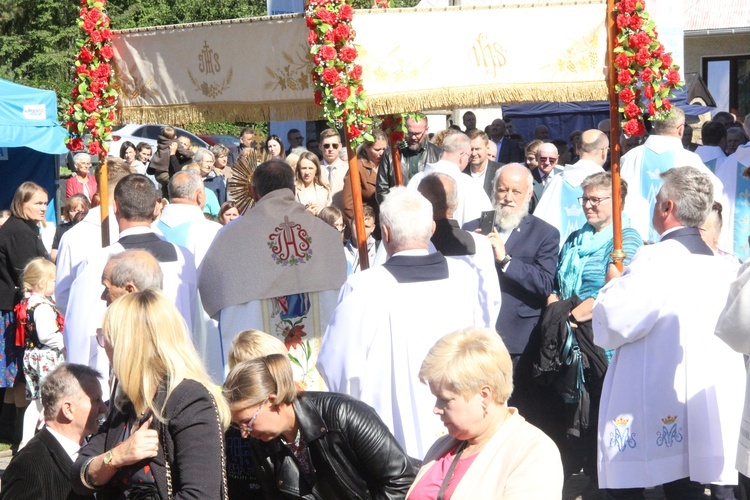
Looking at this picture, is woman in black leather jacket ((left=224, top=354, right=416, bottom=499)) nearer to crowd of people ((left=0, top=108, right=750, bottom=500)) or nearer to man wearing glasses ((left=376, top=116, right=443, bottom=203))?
crowd of people ((left=0, top=108, right=750, bottom=500))

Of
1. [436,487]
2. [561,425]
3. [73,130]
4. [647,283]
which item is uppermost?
[73,130]

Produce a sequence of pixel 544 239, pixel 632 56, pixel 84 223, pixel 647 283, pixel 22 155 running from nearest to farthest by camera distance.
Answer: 1. pixel 647 283
2. pixel 632 56
3. pixel 544 239
4. pixel 84 223
5. pixel 22 155

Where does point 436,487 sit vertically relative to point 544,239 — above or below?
below

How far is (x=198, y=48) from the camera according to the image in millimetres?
6039

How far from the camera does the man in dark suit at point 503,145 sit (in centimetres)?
1306

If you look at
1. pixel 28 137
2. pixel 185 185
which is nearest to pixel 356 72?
pixel 185 185

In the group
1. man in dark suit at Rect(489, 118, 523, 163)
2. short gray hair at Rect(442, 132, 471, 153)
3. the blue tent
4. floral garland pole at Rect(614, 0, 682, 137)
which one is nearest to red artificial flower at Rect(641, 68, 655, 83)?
floral garland pole at Rect(614, 0, 682, 137)

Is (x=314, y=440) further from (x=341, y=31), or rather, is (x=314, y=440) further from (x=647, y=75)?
(x=647, y=75)

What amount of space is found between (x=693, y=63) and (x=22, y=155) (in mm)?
14615

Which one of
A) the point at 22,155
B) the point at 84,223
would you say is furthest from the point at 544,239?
the point at 22,155

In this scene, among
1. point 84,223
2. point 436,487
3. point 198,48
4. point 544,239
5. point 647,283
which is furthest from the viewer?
point 84,223

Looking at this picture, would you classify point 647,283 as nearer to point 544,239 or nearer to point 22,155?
point 544,239

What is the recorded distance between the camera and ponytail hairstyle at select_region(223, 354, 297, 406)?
362cm

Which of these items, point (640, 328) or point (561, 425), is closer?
point (640, 328)
